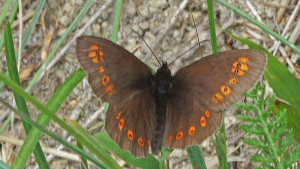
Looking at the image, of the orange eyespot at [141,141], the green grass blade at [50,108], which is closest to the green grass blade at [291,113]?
the orange eyespot at [141,141]

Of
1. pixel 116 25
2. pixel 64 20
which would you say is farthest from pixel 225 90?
pixel 64 20

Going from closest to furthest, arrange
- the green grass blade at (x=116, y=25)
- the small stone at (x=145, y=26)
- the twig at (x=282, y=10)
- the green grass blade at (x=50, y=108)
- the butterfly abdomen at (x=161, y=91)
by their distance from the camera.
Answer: the green grass blade at (x=50, y=108), the butterfly abdomen at (x=161, y=91), the green grass blade at (x=116, y=25), the twig at (x=282, y=10), the small stone at (x=145, y=26)

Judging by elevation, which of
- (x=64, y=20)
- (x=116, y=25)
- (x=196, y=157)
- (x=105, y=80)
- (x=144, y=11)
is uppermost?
(x=64, y=20)

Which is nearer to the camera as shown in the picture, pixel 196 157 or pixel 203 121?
pixel 196 157

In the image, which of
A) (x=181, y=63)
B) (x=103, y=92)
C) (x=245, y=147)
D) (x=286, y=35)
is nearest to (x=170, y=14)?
(x=181, y=63)

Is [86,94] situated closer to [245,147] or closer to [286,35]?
[245,147]

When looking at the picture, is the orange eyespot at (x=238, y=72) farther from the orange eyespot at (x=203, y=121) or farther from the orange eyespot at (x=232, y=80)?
the orange eyespot at (x=203, y=121)

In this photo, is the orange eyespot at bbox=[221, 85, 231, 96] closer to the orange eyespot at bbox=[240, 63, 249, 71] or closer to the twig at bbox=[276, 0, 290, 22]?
the orange eyespot at bbox=[240, 63, 249, 71]

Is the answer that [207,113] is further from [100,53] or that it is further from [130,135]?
[100,53]
